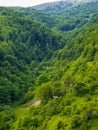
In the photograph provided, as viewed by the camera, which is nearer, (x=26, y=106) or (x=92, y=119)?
(x=92, y=119)

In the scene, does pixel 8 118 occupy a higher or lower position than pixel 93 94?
lower

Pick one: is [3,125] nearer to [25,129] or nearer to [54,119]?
[25,129]

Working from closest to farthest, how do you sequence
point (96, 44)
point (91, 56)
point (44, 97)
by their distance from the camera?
point (44, 97)
point (91, 56)
point (96, 44)

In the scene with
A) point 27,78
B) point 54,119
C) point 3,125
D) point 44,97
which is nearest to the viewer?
point 54,119

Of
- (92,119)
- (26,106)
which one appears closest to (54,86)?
(26,106)

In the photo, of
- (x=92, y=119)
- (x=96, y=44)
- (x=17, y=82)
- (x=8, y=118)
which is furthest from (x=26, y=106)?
(x=92, y=119)

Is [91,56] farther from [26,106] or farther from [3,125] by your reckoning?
[3,125]

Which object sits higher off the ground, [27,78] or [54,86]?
[54,86]

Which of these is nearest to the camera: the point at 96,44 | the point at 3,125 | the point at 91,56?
the point at 3,125

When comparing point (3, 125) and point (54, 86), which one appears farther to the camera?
point (54, 86)
